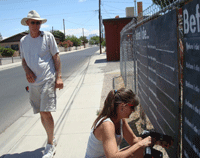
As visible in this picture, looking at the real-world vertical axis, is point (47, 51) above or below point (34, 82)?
above

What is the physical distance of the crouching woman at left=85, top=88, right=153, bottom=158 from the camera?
1.98m

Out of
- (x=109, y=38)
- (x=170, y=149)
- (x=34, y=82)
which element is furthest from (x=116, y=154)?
(x=109, y=38)

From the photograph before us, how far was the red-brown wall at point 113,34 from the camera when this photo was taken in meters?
19.6

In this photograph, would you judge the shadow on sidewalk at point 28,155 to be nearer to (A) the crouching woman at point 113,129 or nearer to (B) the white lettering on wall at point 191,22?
(A) the crouching woman at point 113,129

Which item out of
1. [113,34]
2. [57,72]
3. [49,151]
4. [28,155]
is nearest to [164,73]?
[57,72]

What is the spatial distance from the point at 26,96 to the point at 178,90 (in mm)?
6904

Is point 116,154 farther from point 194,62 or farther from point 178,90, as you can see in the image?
point 194,62

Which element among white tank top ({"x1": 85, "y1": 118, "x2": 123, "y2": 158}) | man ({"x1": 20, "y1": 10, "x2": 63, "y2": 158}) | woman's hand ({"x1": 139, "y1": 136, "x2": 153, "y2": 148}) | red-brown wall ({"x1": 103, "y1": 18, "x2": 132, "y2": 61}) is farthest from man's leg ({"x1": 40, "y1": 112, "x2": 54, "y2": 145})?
red-brown wall ({"x1": 103, "y1": 18, "x2": 132, "y2": 61})

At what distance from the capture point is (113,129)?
2.06 m

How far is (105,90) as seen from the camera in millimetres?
7809

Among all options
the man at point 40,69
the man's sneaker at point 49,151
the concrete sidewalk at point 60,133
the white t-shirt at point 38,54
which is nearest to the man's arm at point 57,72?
the man at point 40,69

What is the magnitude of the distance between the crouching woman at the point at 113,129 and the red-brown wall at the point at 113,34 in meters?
18.1

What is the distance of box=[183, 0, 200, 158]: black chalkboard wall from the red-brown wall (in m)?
18.4

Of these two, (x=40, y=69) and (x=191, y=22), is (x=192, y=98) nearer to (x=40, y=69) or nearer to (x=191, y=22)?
(x=191, y=22)
